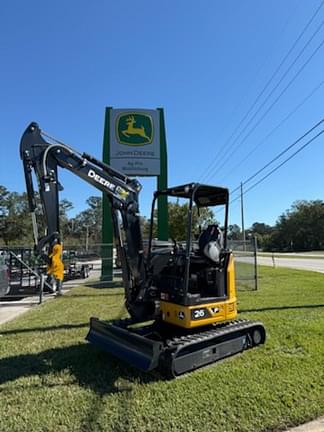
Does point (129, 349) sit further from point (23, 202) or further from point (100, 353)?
point (23, 202)

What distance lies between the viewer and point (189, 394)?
13.6 feet

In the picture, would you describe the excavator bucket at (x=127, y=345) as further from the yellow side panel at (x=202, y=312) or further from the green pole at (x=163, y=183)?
the green pole at (x=163, y=183)

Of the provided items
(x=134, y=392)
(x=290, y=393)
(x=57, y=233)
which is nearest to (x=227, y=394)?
(x=290, y=393)

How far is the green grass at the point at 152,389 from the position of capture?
11.8ft

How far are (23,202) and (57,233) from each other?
5640 cm

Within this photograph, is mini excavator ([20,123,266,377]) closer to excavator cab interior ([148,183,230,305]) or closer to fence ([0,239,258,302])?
excavator cab interior ([148,183,230,305])

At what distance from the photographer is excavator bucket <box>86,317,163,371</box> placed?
14.9 feet

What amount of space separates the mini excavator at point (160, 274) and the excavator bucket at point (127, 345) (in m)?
0.01

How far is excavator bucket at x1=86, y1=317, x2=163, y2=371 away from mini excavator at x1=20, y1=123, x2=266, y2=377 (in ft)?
0.05

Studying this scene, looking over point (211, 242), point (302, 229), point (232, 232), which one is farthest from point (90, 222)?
point (211, 242)

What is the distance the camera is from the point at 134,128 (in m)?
16.0

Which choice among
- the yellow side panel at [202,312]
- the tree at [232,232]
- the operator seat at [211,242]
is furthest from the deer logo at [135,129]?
the yellow side panel at [202,312]

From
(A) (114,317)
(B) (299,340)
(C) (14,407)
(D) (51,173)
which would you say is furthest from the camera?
(A) (114,317)

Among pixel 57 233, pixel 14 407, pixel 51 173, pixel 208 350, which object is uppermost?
pixel 51 173
